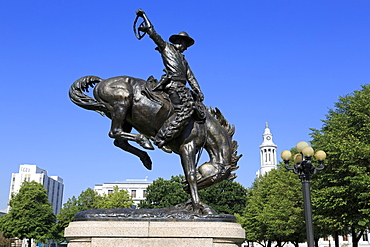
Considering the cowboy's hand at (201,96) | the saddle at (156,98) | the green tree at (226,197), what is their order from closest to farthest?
1. the saddle at (156,98)
2. the cowboy's hand at (201,96)
3. the green tree at (226,197)

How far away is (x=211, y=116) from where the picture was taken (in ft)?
29.9

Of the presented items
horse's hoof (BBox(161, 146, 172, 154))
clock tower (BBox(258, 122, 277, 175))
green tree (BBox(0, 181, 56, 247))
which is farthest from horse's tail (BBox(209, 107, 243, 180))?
clock tower (BBox(258, 122, 277, 175))

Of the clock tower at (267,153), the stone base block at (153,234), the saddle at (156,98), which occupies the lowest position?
the stone base block at (153,234)

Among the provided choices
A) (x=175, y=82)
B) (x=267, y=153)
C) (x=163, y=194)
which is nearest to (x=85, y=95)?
(x=175, y=82)

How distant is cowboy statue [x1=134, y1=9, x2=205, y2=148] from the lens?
836 centimetres

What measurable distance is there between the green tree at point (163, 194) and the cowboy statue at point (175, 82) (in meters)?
40.5

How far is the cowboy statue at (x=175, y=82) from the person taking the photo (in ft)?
27.4

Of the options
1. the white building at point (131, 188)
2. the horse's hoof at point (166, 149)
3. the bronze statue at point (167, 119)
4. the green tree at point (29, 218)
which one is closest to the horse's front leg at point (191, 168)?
the bronze statue at point (167, 119)

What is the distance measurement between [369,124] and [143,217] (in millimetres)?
21217

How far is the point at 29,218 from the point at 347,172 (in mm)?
38567

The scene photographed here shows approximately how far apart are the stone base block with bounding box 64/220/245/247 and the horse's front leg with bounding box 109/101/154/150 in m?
1.74

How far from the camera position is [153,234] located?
723cm

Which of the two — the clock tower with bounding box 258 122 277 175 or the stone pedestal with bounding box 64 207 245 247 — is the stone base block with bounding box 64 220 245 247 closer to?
the stone pedestal with bounding box 64 207 245 247

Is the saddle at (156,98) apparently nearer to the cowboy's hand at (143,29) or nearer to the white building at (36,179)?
the cowboy's hand at (143,29)
